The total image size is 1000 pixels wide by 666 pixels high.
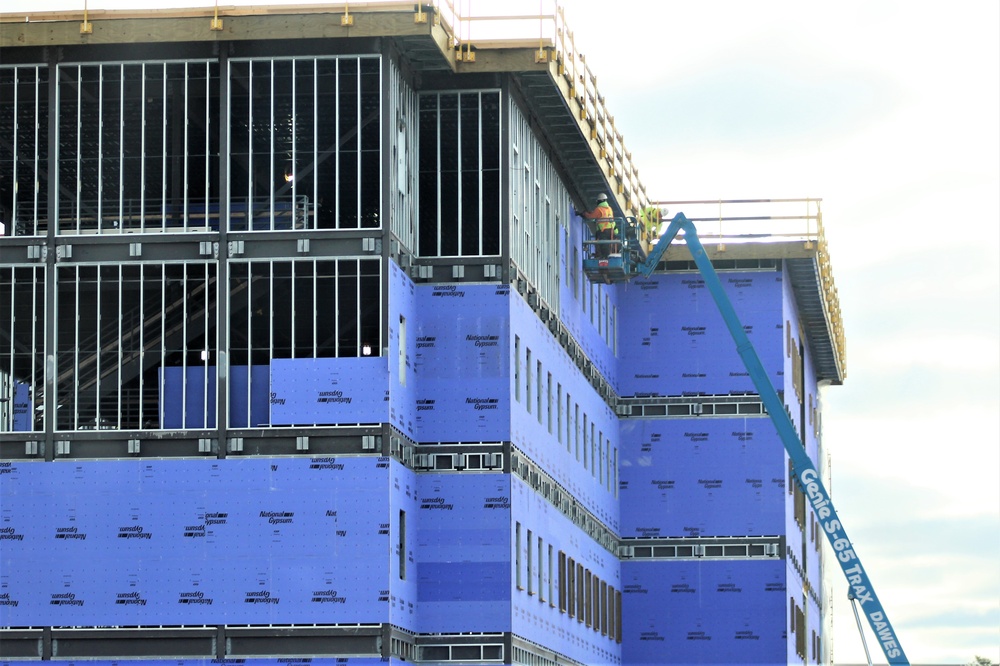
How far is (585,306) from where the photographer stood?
6106 centimetres

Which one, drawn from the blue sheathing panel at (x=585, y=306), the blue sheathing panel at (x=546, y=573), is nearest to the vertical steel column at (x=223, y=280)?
the blue sheathing panel at (x=546, y=573)

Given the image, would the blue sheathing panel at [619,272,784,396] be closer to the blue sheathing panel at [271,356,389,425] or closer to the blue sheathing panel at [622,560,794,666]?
the blue sheathing panel at [622,560,794,666]

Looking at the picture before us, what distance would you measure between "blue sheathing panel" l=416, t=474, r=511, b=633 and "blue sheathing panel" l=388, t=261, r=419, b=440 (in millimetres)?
1653

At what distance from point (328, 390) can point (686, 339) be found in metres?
27.8

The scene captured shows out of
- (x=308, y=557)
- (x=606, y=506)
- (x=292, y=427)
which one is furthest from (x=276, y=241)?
(x=606, y=506)

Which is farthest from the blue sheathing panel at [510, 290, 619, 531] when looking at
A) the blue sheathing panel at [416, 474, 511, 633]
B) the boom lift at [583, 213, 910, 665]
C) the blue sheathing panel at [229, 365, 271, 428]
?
the blue sheathing panel at [229, 365, 271, 428]

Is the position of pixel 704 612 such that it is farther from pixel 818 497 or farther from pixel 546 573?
pixel 546 573

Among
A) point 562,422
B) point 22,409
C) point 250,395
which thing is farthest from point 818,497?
point 22,409

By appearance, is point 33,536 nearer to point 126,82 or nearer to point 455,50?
point 126,82

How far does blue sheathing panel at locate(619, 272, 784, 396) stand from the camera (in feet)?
225

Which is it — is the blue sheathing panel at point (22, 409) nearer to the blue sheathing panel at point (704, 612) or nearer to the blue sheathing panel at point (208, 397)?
the blue sheathing panel at point (208, 397)

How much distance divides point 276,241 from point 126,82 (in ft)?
16.8

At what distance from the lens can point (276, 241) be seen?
43906 millimetres

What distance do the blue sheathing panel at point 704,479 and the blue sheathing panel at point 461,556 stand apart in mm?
22717
